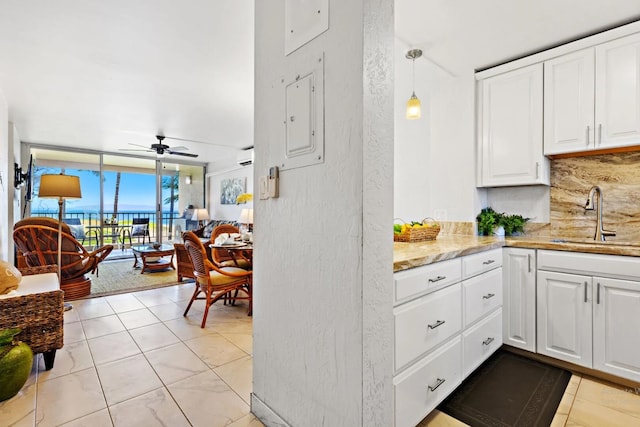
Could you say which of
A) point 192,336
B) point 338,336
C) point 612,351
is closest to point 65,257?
point 192,336

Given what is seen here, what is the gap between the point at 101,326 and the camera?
113 inches

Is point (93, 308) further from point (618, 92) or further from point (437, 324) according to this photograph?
point (618, 92)

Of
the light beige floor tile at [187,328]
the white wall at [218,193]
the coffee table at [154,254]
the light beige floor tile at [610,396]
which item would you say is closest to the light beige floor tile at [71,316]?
the light beige floor tile at [187,328]

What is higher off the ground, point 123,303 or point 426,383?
point 426,383

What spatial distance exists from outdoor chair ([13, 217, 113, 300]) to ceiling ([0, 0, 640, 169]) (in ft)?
5.53

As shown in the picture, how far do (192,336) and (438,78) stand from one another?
11.0 ft

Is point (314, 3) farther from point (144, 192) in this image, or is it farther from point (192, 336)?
point (144, 192)

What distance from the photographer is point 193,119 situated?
5.01 m

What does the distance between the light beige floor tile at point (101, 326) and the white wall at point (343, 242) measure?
2175 mm

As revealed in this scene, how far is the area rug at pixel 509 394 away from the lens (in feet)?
5.33

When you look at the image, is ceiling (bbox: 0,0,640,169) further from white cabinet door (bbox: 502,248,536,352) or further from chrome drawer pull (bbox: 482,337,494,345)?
chrome drawer pull (bbox: 482,337,494,345)

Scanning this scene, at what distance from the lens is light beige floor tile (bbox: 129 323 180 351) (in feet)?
8.08

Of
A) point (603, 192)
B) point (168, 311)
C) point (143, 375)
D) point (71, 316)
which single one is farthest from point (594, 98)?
point (71, 316)

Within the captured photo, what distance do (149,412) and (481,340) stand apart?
6.68ft
